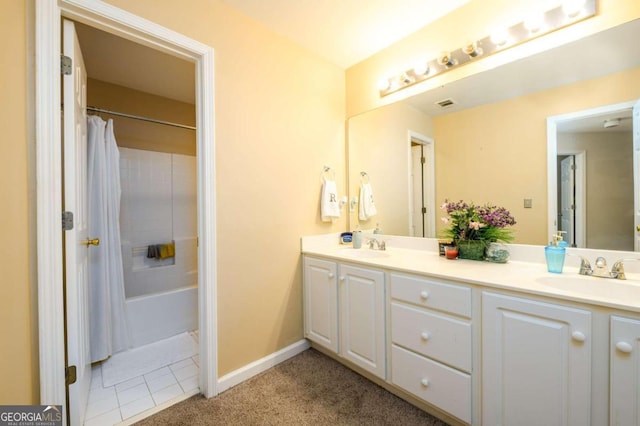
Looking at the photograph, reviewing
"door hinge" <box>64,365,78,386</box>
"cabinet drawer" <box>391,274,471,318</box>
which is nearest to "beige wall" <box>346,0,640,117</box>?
"cabinet drawer" <box>391,274,471,318</box>

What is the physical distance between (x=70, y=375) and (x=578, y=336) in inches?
85.6

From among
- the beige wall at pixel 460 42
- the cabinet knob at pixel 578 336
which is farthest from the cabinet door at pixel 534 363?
the beige wall at pixel 460 42

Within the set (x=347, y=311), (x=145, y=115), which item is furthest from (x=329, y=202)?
(x=145, y=115)

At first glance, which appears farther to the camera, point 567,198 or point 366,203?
point 366,203

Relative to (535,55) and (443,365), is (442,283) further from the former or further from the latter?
(535,55)

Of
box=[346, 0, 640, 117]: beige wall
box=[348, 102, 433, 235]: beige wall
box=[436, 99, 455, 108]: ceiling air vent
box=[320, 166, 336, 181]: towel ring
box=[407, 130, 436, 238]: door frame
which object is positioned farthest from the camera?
box=[320, 166, 336, 181]: towel ring

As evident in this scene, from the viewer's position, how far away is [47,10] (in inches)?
44.1

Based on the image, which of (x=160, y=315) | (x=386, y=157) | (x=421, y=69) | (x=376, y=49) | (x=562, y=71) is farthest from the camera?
(x=160, y=315)

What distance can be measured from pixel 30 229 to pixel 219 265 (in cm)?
84

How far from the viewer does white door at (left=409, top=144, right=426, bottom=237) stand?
79.4 inches

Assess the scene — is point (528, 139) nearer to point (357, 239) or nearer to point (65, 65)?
point (357, 239)

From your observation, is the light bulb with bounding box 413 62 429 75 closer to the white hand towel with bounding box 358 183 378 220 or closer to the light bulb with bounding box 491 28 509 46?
the light bulb with bounding box 491 28 509 46

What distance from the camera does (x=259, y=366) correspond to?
184 cm

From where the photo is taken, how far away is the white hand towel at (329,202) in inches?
85.9
